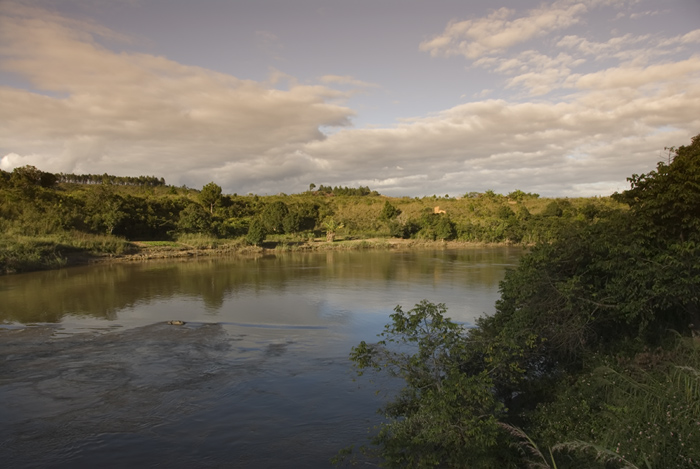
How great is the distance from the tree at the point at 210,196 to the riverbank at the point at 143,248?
1969 cm

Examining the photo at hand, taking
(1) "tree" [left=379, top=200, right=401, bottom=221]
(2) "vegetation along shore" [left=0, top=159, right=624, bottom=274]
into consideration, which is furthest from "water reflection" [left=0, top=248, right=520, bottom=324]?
(1) "tree" [left=379, top=200, right=401, bottom=221]

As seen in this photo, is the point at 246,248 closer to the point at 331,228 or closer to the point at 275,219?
the point at 275,219

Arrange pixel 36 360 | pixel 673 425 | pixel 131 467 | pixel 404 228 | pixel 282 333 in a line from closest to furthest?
1. pixel 673 425
2. pixel 131 467
3. pixel 36 360
4. pixel 282 333
5. pixel 404 228

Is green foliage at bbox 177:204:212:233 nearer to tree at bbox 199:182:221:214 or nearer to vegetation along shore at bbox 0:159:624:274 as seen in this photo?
vegetation along shore at bbox 0:159:624:274

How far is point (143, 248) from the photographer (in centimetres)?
4038

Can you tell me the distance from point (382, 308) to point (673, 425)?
12.7 meters

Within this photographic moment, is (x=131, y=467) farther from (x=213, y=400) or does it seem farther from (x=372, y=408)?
(x=372, y=408)

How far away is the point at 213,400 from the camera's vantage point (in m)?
8.95

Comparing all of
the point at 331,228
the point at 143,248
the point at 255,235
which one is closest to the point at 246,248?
the point at 255,235

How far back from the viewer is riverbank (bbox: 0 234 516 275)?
95.7 feet

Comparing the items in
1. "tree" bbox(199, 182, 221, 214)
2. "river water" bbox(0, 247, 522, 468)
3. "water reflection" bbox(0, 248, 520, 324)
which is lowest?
"river water" bbox(0, 247, 522, 468)

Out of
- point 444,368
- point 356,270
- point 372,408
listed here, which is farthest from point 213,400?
point 356,270

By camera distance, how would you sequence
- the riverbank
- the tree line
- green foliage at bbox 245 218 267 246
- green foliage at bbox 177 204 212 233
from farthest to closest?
green foliage at bbox 177 204 212 233 → green foliage at bbox 245 218 267 246 → the riverbank → the tree line

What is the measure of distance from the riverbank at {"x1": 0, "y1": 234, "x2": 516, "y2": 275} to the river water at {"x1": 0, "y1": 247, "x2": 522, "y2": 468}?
7.43m
